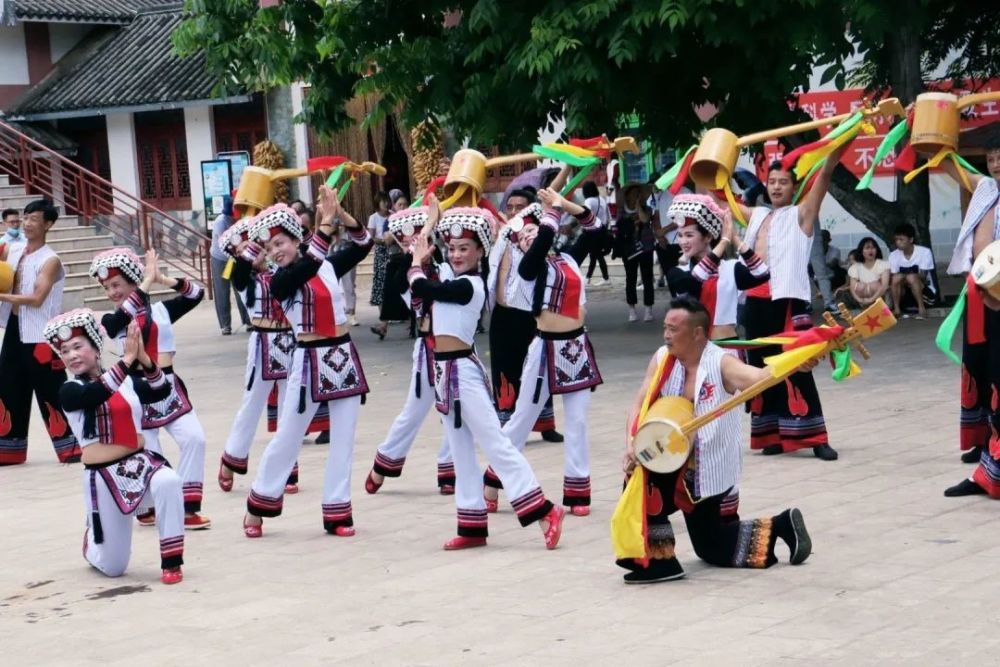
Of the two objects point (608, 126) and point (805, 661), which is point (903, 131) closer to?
point (805, 661)

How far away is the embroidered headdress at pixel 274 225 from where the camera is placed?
8359mm

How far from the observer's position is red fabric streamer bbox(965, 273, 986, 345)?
8.65m

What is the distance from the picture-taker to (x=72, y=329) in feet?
25.6

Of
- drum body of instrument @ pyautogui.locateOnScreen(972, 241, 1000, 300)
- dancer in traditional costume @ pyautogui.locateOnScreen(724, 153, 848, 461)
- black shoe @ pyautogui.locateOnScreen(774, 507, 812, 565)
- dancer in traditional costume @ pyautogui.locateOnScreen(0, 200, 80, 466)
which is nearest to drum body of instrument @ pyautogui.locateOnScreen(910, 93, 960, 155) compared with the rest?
drum body of instrument @ pyautogui.locateOnScreen(972, 241, 1000, 300)

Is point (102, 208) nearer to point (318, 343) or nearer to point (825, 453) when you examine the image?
point (825, 453)

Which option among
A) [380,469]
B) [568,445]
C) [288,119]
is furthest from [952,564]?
[288,119]

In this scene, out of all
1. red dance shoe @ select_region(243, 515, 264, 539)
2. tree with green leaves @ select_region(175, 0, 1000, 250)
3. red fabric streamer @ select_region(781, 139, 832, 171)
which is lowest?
red dance shoe @ select_region(243, 515, 264, 539)

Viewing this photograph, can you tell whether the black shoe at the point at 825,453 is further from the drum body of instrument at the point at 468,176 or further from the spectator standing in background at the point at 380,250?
the spectator standing in background at the point at 380,250

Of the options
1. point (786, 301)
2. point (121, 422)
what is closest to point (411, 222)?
point (121, 422)

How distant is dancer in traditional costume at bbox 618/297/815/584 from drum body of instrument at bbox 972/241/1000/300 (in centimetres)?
191

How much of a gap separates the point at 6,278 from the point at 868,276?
9491mm

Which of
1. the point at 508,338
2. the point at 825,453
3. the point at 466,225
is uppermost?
the point at 466,225

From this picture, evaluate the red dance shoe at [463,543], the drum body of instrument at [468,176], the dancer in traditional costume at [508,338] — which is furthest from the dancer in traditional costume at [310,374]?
the dancer in traditional costume at [508,338]

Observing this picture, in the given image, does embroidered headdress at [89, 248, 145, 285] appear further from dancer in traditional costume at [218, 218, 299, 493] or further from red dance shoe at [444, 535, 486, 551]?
red dance shoe at [444, 535, 486, 551]
